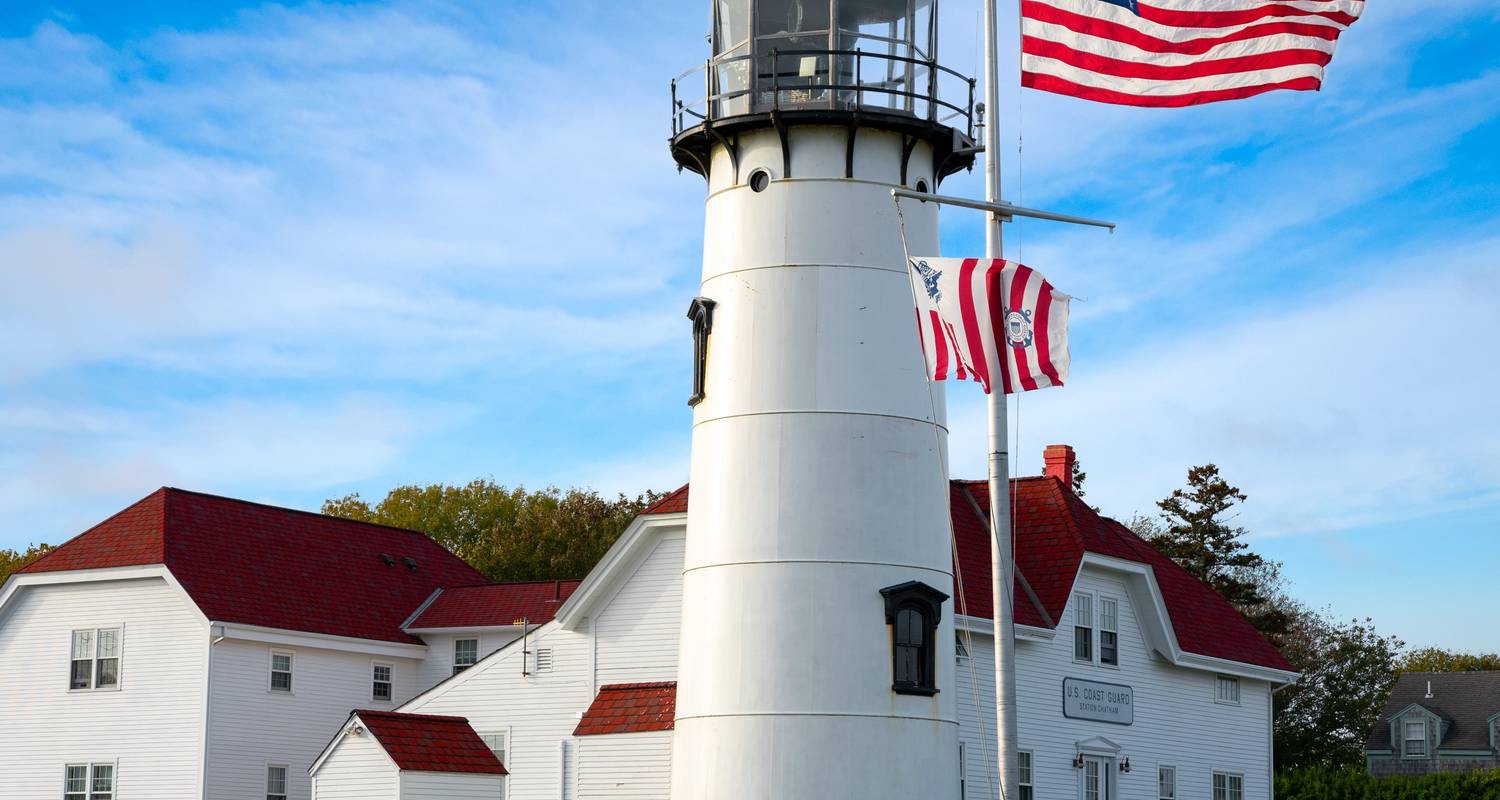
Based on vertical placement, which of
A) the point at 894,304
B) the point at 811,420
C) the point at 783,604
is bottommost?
the point at 783,604

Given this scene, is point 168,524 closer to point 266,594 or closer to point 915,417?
point 266,594

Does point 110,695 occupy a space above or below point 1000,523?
below

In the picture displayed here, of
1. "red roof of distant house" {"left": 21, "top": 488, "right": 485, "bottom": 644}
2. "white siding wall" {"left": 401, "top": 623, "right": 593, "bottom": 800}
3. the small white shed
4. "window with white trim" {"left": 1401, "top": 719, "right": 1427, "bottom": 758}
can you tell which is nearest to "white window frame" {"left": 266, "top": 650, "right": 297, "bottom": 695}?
"red roof of distant house" {"left": 21, "top": 488, "right": 485, "bottom": 644}

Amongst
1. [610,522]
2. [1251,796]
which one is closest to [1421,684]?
[610,522]

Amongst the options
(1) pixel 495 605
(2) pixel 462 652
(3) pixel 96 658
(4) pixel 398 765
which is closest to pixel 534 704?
(4) pixel 398 765

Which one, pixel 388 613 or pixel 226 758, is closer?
pixel 226 758

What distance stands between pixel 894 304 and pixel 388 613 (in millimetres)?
22021

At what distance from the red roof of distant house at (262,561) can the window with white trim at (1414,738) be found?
4669 centimetres

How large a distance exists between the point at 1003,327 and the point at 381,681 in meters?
26.1

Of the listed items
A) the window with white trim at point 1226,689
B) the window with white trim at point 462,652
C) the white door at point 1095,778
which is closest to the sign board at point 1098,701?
the white door at point 1095,778

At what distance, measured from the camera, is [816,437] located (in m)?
22.1

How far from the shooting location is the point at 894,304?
74.5 ft

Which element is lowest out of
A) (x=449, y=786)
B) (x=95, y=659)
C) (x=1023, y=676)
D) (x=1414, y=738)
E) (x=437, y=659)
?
(x=449, y=786)

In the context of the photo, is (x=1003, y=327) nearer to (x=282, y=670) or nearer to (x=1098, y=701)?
(x=1098, y=701)
